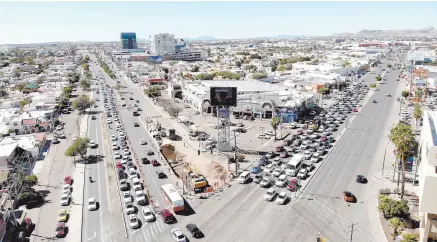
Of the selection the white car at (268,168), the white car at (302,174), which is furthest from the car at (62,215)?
the white car at (302,174)

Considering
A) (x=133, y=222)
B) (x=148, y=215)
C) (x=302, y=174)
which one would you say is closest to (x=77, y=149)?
(x=148, y=215)

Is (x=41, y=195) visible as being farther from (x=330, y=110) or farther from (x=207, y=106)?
(x=330, y=110)

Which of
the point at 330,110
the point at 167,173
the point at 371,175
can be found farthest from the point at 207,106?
the point at 371,175

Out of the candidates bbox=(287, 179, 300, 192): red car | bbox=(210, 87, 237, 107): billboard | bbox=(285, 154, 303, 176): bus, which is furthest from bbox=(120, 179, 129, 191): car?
bbox=(285, 154, 303, 176): bus

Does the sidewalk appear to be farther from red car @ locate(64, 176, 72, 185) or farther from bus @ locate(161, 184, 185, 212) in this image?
bus @ locate(161, 184, 185, 212)

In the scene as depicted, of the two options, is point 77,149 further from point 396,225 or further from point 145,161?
point 396,225

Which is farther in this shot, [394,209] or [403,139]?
[403,139]
